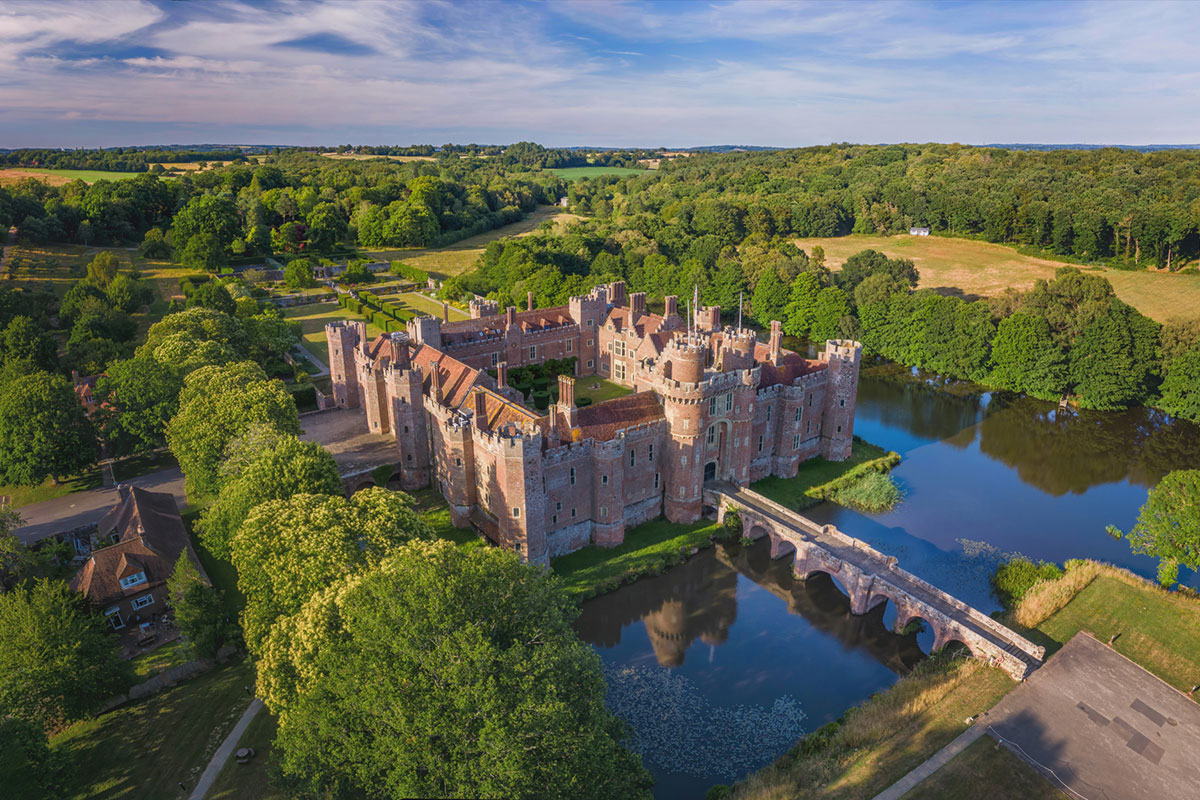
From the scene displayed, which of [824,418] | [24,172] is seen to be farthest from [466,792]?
[24,172]

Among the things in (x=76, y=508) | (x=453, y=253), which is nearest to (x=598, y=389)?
(x=76, y=508)

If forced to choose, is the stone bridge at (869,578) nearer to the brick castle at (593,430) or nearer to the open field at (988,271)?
the brick castle at (593,430)

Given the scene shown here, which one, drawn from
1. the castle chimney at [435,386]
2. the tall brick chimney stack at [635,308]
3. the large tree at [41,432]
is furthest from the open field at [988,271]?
the large tree at [41,432]

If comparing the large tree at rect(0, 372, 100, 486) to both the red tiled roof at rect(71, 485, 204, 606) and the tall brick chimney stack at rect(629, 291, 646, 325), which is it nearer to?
the red tiled roof at rect(71, 485, 204, 606)

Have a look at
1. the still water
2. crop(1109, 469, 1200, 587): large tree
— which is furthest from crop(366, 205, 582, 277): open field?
crop(1109, 469, 1200, 587): large tree

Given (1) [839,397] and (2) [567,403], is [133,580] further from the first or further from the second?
(1) [839,397]

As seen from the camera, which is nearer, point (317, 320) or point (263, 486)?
point (263, 486)
